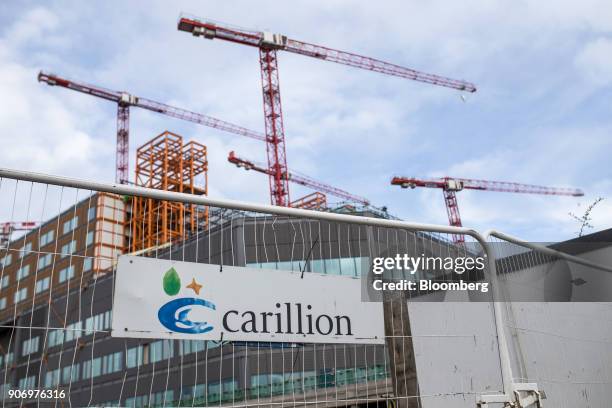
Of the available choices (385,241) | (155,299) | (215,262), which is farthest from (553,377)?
(155,299)

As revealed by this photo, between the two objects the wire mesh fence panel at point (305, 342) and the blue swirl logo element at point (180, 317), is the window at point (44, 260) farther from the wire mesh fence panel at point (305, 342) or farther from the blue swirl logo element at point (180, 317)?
the blue swirl logo element at point (180, 317)

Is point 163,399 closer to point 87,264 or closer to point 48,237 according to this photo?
point 87,264

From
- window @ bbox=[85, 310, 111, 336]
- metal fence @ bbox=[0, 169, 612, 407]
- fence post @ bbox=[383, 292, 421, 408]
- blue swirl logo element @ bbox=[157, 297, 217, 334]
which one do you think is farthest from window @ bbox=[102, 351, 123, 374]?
fence post @ bbox=[383, 292, 421, 408]

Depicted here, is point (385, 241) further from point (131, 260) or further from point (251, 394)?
point (131, 260)

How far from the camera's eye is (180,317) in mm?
4230

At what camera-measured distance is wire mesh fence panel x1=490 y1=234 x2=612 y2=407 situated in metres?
5.70

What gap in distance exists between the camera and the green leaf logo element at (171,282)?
427cm

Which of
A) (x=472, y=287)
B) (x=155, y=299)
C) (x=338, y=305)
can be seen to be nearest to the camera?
(x=155, y=299)

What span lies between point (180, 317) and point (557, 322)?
3.85m

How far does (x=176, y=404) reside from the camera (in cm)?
449

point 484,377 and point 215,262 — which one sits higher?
point 215,262

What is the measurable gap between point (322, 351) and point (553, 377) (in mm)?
2387

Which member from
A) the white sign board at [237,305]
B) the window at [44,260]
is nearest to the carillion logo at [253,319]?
the white sign board at [237,305]
